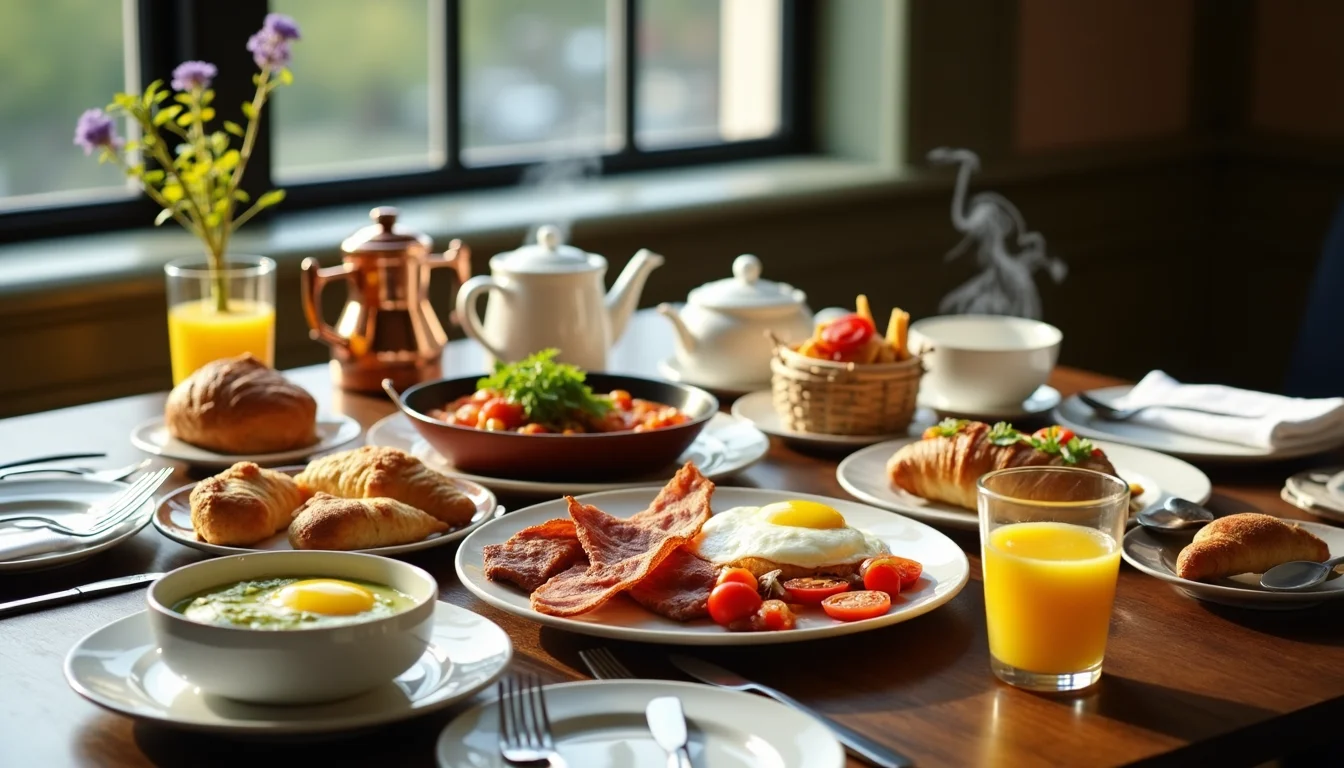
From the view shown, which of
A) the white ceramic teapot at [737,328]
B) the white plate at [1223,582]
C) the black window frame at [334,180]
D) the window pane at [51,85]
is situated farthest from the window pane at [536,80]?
the white plate at [1223,582]

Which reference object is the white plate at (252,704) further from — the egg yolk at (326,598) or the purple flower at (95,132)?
the purple flower at (95,132)

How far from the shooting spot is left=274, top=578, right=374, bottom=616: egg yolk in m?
0.95

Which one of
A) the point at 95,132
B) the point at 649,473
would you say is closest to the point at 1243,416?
the point at 649,473

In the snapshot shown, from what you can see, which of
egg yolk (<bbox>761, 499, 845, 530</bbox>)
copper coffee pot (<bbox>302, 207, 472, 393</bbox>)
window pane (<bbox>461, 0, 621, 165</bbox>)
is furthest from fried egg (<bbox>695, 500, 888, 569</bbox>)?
window pane (<bbox>461, 0, 621, 165</bbox>)

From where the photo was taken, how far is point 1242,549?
122 centimetres

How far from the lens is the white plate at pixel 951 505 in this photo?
1404mm

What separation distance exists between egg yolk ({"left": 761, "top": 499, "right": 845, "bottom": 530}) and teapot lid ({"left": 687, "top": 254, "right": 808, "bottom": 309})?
2.21ft

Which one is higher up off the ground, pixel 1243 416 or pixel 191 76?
pixel 191 76

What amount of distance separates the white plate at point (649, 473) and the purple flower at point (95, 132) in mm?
460

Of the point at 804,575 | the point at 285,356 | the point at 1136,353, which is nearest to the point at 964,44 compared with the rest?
the point at 1136,353

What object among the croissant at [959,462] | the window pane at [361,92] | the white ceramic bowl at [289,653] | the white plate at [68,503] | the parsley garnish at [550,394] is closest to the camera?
the white ceramic bowl at [289,653]

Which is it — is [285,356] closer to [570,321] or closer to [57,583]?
[570,321]

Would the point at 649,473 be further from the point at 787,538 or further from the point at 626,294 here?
the point at 626,294

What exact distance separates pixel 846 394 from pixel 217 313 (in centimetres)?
75
